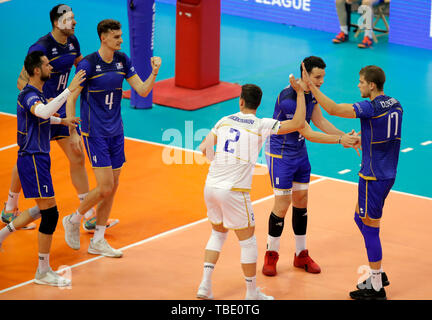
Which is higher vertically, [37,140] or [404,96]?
[37,140]

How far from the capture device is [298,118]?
7.40 meters

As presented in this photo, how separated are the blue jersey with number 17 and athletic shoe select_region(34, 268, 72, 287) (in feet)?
5.13

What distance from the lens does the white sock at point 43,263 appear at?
315 inches

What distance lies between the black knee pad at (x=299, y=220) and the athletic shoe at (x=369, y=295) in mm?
954

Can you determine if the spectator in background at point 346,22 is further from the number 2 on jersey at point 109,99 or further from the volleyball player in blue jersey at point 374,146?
the volleyball player in blue jersey at point 374,146

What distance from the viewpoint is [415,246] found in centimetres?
907

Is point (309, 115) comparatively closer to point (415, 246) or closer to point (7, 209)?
point (415, 246)

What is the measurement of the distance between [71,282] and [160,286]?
3.00 ft

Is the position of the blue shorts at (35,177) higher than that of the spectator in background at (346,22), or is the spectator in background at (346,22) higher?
the blue shorts at (35,177)

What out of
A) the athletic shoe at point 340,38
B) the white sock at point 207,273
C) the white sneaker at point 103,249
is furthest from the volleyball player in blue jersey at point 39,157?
the athletic shoe at point 340,38

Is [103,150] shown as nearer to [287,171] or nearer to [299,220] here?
[287,171]
